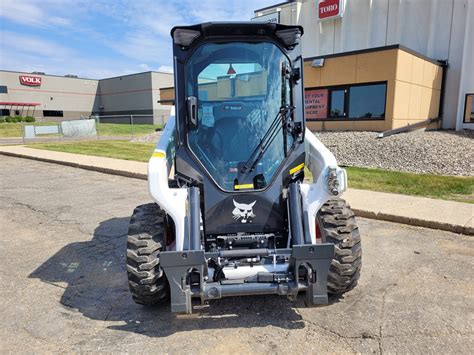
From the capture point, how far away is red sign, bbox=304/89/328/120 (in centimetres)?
1795

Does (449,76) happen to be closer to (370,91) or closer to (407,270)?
(370,91)

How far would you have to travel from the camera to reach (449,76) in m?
18.6

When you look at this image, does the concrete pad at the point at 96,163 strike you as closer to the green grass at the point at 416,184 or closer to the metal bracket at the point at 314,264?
the green grass at the point at 416,184

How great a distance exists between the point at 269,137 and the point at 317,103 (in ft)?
50.6

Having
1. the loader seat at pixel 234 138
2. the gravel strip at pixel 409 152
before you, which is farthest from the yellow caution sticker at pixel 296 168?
the gravel strip at pixel 409 152

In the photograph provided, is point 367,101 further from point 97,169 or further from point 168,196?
point 168,196

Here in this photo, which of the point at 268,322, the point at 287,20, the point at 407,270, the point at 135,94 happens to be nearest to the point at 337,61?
the point at 287,20

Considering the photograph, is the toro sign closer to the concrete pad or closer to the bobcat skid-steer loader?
the concrete pad

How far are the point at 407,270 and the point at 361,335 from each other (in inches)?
64.5

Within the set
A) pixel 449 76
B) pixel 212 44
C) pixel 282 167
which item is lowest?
pixel 282 167

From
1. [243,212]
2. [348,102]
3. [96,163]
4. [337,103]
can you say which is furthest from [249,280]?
[337,103]

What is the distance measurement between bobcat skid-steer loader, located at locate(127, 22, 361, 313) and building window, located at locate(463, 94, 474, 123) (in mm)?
17423

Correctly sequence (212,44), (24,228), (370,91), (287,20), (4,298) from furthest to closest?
(287,20) < (370,91) < (24,228) < (4,298) < (212,44)

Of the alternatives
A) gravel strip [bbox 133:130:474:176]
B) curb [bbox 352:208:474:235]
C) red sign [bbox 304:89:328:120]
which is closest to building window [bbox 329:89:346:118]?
red sign [bbox 304:89:328:120]
